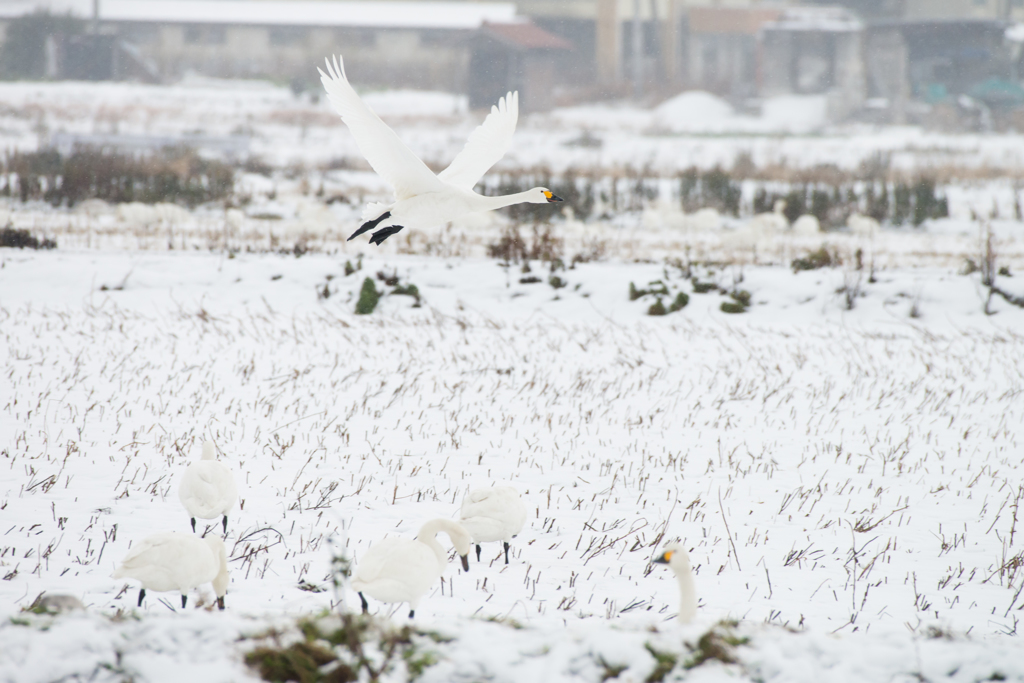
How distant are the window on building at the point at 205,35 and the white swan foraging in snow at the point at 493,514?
50747 mm

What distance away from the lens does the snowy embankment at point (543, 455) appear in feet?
9.77

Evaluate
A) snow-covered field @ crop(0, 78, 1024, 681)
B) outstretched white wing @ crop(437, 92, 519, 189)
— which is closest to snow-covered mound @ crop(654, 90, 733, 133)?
snow-covered field @ crop(0, 78, 1024, 681)

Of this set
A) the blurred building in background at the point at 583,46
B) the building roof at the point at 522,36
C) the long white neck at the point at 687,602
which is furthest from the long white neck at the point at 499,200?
the building roof at the point at 522,36

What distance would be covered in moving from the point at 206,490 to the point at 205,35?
5093 cm

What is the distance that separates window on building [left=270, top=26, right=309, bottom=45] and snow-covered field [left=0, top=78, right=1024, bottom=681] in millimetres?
40266

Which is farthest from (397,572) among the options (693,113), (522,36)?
(522,36)

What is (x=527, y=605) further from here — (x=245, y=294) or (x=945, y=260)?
(x=945, y=260)

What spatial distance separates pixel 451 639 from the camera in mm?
2961

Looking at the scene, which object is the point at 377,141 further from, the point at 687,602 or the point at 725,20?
the point at 725,20

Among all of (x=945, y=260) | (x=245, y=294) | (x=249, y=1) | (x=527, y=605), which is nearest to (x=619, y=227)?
(x=945, y=260)

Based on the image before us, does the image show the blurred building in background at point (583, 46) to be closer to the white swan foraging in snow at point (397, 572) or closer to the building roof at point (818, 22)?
the building roof at point (818, 22)

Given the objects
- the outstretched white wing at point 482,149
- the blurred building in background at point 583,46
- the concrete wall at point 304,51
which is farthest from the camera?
the concrete wall at point 304,51

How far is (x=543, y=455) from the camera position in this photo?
605cm

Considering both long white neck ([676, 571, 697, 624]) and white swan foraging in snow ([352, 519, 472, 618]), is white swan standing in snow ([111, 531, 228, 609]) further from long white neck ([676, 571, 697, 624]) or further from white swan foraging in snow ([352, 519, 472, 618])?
long white neck ([676, 571, 697, 624])
